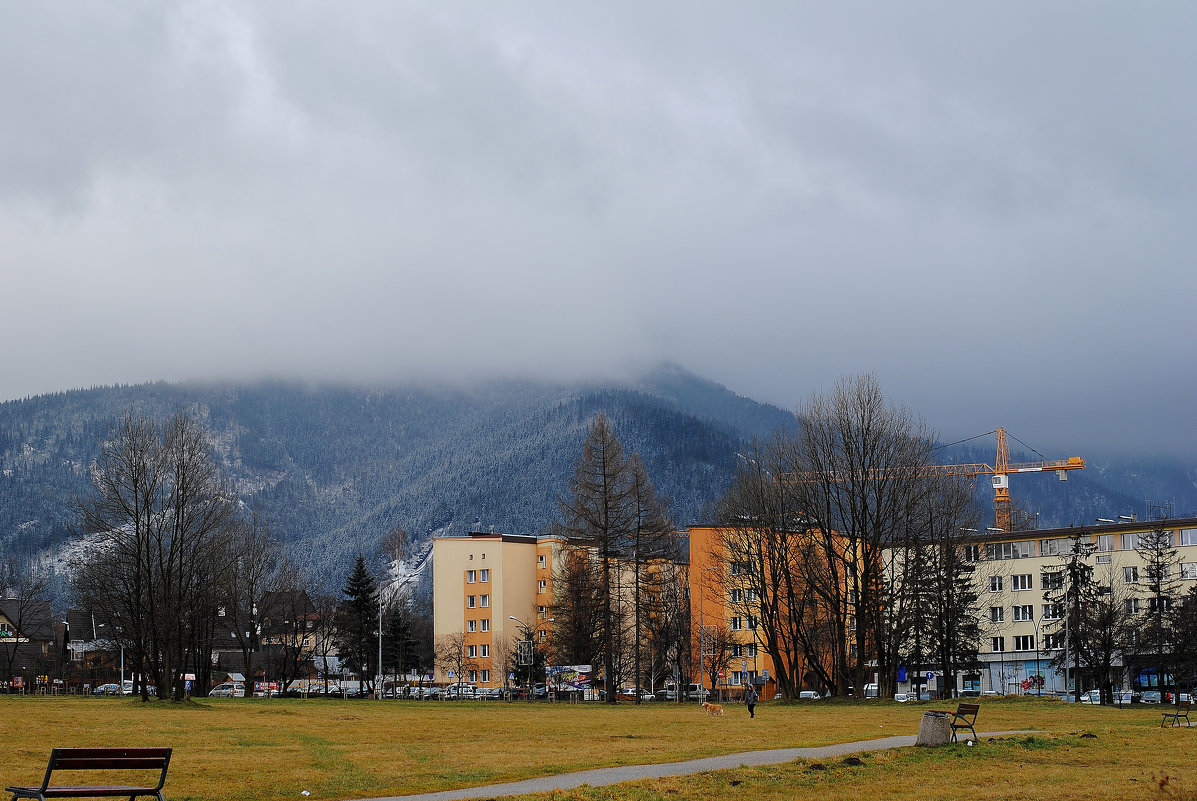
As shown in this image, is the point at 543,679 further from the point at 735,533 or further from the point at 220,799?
the point at 220,799

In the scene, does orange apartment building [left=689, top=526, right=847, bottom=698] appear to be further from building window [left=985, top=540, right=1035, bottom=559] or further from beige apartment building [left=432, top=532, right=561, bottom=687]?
building window [left=985, top=540, right=1035, bottom=559]

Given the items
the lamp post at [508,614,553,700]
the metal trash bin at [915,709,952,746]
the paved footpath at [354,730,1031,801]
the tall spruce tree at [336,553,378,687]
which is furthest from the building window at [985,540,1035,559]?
the metal trash bin at [915,709,952,746]

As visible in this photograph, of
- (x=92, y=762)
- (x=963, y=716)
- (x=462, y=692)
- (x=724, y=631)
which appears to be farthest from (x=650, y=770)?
(x=462, y=692)

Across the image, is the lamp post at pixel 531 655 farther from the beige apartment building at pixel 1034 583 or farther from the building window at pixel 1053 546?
the building window at pixel 1053 546

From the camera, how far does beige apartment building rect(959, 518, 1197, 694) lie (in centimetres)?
10625

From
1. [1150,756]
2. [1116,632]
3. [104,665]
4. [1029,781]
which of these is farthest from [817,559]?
[104,665]

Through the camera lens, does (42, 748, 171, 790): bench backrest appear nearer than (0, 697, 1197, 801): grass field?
Yes

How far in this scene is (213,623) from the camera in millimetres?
83375

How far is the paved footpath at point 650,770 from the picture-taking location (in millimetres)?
18984

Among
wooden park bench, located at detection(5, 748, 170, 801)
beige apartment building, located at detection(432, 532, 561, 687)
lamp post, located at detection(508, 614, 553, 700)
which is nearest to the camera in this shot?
wooden park bench, located at detection(5, 748, 170, 801)

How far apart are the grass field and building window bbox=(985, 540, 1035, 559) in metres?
69.1

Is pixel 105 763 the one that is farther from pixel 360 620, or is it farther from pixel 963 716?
pixel 360 620

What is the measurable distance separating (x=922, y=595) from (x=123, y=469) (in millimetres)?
46240

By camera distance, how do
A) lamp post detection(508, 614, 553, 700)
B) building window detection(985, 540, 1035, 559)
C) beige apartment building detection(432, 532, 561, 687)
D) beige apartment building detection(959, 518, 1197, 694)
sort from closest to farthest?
lamp post detection(508, 614, 553, 700)
beige apartment building detection(959, 518, 1197, 694)
building window detection(985, 540, 1035, 559)
beige apartment building detection(432, 532, 561, 687)
